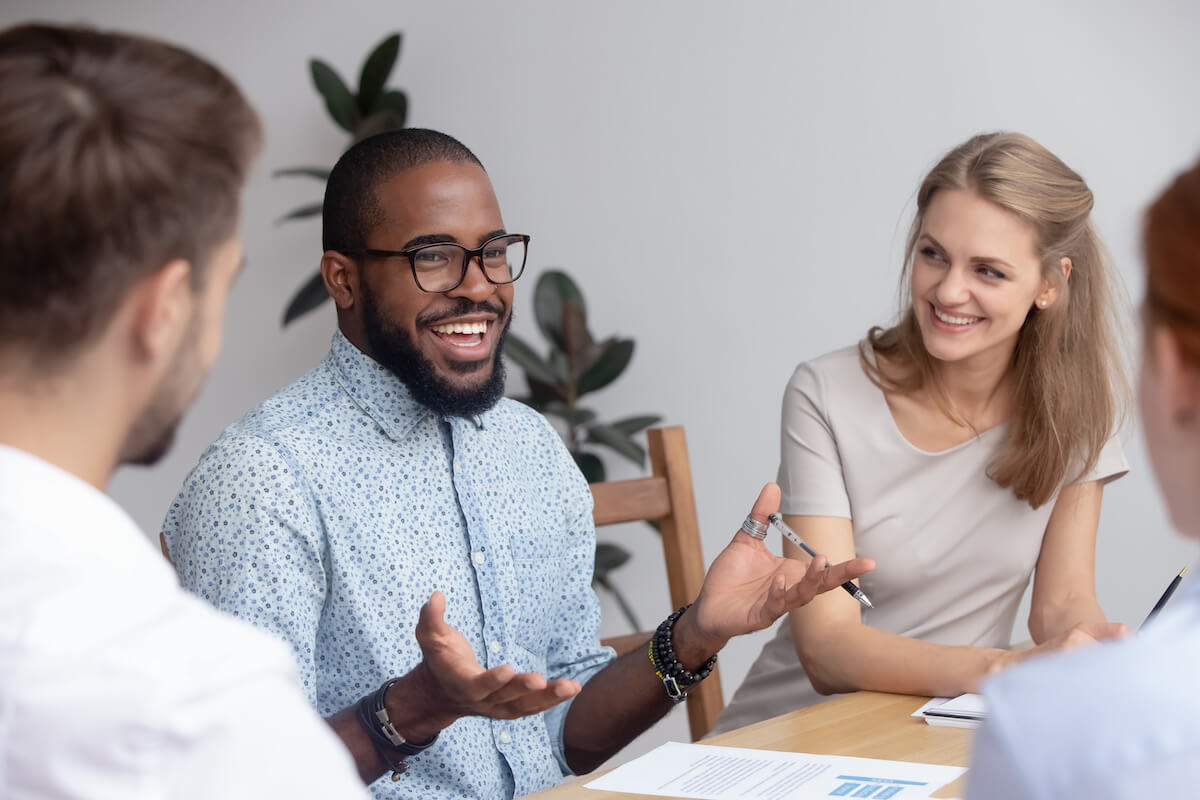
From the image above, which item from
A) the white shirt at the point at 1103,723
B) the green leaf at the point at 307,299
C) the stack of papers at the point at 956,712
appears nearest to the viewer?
the white shirt at the point at 1103,723

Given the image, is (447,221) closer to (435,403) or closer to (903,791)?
(435,403)

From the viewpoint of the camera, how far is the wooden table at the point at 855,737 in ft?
4.00

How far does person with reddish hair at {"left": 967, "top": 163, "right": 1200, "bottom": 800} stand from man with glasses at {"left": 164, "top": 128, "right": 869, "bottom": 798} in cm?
67

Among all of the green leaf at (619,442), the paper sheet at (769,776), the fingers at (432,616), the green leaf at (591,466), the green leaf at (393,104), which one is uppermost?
the green leaf at (393,104)

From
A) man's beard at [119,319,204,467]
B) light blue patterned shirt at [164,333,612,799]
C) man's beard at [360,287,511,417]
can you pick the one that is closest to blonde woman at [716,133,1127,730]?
light blue patterned shirt at [164,333,612,799]

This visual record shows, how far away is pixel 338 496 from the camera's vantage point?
146 cm

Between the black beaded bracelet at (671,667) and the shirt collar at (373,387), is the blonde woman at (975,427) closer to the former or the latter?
the black beaded bracelet at (671,667)

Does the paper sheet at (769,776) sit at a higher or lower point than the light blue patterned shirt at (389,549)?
lower

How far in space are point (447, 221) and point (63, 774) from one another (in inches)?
40.7

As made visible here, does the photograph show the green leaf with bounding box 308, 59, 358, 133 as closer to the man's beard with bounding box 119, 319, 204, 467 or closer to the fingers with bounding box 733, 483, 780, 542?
the fingers with bounding box 733, 483, 780, 542

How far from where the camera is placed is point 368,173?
159 cm

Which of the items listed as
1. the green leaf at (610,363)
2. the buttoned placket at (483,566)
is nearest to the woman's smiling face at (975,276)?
the buttoned placket at (483,566)

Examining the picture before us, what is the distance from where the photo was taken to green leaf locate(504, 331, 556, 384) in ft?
9.57

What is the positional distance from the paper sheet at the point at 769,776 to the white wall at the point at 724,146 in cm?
169
